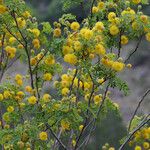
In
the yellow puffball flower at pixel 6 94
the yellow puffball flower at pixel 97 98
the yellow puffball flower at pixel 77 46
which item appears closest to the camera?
the yellow puffball flower at pixel 77 46

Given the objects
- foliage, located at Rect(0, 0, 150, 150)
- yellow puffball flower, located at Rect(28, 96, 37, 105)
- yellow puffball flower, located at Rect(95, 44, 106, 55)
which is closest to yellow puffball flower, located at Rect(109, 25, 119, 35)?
foliage, located at Rect(0, 0, 150, 150)

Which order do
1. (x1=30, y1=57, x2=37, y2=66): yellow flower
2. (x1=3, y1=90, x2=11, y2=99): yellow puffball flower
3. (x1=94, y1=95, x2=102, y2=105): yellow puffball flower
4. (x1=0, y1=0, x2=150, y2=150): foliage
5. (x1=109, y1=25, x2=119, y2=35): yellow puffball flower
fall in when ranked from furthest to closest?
1. (x1=94, y1=95, x2=102, y2=105): yellow puffball flower
2. (x1=3, y1=90, x2=11, y2=99): yellow puffball flower
3. (x1=30, y1=57, x2=37, y2=66): yellow flower
4. (x1=109, y1=25, x2=119, y2=35): yellow puffball flower
5. (x1=0, y1=0, x2=150, y2=150): foliage

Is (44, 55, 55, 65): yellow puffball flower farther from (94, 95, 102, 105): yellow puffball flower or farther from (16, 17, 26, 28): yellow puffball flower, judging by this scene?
(94, 95, 102, 105): yellow puffball flower

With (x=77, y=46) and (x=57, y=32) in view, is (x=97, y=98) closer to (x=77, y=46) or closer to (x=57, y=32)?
(x=57, y=32)

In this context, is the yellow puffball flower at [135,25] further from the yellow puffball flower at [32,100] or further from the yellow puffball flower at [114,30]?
the yellow puffball flower at [32,100]

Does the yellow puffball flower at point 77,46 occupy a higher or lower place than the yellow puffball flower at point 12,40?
lower

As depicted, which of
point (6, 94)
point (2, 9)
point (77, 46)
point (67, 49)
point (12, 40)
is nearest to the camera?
point (77, 46)

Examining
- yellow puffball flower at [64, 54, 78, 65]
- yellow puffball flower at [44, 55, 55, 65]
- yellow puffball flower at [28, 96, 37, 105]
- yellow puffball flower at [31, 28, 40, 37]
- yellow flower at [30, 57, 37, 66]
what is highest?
yellow puffball flower at [31, 28, 40, 37]

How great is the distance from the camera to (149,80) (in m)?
26.1

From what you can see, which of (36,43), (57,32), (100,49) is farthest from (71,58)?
(36,43)

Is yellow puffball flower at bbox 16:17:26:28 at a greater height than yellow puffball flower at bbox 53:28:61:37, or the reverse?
yellow puffball flower at bbox 16:17:26:28

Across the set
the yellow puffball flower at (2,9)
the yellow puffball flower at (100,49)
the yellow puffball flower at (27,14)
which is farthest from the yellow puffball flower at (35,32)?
the yellow puffball flower at (100,49)

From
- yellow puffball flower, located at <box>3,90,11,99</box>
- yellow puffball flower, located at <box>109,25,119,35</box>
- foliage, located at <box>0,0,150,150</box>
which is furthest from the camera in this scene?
yellow puffball flower, located at <box>3,90,11,99</box>

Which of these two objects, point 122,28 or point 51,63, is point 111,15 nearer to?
point 122,28
